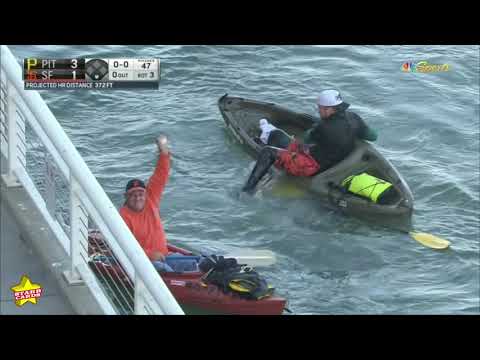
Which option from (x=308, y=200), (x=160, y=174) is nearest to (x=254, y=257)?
(x=308, y=200)

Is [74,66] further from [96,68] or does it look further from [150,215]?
[150,215]

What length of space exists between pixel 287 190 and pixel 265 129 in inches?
30.9

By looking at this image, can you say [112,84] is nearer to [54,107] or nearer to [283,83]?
[54,107]

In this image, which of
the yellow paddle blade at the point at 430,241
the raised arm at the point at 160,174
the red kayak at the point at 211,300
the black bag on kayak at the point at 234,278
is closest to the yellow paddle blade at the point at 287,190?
the yellow paddle blade at the point at 430,241

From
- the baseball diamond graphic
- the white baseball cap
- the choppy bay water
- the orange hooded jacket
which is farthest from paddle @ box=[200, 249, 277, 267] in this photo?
the baseball diamond graphic

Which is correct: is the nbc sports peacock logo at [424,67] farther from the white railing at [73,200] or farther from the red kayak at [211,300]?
the white railing at [73,200]

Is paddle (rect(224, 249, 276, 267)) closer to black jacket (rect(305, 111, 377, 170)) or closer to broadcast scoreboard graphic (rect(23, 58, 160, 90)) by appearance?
black jacket (rect(305, 111, 377, 170))

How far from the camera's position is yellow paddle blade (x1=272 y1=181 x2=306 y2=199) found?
10125 mm

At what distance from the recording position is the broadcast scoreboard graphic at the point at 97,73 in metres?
6.75

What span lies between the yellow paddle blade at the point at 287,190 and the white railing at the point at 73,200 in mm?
5110

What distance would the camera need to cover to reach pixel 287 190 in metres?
10.2

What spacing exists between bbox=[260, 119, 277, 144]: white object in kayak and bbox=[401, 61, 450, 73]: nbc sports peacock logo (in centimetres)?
396

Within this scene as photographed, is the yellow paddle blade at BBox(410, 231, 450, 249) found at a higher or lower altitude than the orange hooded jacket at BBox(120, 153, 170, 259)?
lower

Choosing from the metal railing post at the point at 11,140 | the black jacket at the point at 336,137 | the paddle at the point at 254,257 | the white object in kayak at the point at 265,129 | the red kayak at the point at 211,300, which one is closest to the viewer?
the metal railing post at the point at 11,140
